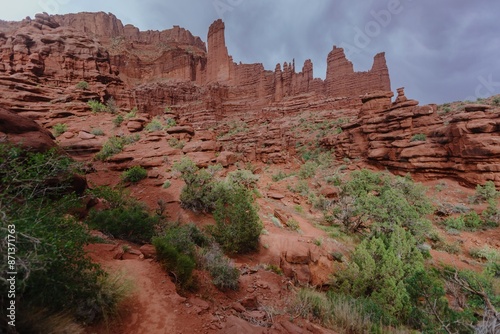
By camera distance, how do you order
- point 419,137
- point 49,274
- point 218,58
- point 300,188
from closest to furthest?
point 49,274, point 300,188, point 419,137, point 218,58

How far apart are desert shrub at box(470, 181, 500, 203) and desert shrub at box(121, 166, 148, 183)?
19968 millimetres

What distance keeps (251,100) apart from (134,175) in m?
46.4

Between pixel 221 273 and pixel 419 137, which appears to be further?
pixel 419 137

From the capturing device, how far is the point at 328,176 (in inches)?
797

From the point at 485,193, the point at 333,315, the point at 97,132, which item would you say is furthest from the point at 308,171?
the point at 333,315

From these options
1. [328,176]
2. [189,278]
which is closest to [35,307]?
[189,278]

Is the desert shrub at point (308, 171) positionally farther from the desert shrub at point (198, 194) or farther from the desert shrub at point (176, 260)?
the desert shrub at point (176, 260)

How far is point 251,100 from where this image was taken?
5344 cm

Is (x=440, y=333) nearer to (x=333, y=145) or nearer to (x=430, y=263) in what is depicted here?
(x=430, y=263)

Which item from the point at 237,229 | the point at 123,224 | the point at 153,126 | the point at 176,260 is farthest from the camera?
the point at 153,126

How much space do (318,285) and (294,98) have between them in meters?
46.6

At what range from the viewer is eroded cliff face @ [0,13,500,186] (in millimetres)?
15984

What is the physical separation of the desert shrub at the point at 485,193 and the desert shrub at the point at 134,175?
20.0 metres

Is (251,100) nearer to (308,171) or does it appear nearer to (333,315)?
(308,171)
